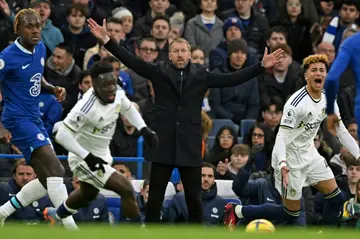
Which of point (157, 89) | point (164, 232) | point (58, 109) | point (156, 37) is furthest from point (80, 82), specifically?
point (164, 232)

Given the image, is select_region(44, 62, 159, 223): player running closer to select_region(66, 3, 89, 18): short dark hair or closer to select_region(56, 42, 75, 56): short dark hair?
select_region(56, 42, 75, 56): short dark hair

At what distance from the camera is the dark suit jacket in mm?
15117

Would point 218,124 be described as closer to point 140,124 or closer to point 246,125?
point 246,125

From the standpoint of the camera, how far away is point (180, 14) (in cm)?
2109

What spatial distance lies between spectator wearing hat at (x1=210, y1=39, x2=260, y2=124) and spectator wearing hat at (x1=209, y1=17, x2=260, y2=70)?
0.16 m

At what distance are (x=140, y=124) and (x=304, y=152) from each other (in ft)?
7.74

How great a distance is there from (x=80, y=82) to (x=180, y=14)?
3.03 m

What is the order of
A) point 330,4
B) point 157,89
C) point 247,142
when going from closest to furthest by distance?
1. point 157,89
2. point 247,142
3. point 330,4

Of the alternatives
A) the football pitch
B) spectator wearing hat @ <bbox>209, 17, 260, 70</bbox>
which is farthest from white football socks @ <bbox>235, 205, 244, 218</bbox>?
the football pitch

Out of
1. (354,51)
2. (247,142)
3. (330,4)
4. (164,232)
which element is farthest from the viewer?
(330,4)

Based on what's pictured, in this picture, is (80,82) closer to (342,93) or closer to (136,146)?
(136,146)

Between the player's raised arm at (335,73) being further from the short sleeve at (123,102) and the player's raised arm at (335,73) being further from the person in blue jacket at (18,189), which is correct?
the person in blue jacket at (18,189)

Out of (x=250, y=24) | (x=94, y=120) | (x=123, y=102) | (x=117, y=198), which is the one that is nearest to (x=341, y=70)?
(x=123, y=102)

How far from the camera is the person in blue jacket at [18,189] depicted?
16.7 meters
